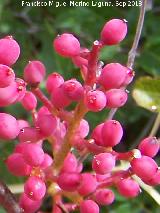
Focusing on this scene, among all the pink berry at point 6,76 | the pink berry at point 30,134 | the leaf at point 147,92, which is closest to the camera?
the pink berry at point 6,76

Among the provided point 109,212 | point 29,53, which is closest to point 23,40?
point 29,53

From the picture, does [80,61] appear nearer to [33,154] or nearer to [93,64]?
[93,64]

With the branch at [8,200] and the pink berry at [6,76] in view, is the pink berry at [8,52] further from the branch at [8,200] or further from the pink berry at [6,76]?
the branch at [8,200]

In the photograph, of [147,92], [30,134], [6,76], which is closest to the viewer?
[6,76]

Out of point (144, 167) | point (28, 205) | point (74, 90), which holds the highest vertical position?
point (74, 90)

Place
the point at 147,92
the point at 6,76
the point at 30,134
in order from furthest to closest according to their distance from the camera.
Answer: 1. the point at 147,92
2. the point at 30,134
3. the point at 6,76

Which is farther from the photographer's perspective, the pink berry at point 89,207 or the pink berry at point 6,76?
the pink berry at point 89,207

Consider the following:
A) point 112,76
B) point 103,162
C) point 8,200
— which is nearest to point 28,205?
point 8,200

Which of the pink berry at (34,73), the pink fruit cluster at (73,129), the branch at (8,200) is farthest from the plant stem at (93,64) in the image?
the branch at (8,200)
